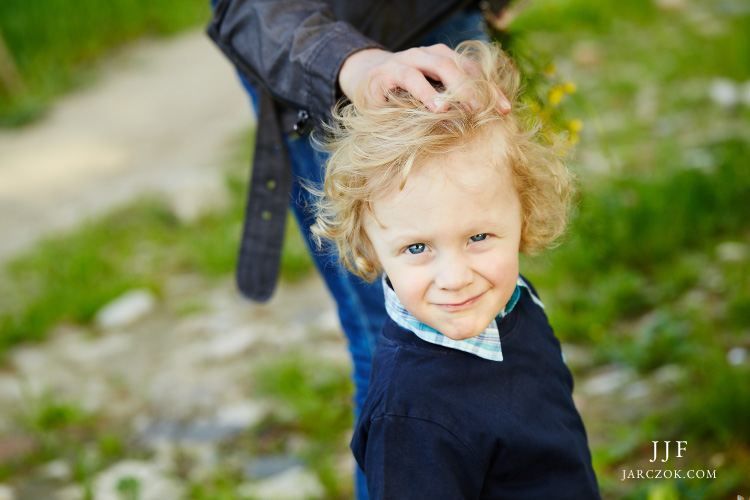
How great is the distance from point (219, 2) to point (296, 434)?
57.7 inches

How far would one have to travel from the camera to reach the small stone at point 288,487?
222 centimetres

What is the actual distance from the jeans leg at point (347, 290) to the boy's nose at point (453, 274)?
456 mm

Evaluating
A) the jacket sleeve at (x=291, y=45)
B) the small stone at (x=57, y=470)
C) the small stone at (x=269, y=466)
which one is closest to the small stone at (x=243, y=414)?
the small stone at (x=269, y=466)

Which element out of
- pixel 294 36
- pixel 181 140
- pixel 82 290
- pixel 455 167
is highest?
pixel 294 36

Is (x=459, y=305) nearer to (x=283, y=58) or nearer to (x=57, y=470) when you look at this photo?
(x=283, y=58)

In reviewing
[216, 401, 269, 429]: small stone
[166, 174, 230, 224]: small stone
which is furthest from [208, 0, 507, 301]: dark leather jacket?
[166, 174, 230, 224]: small stone

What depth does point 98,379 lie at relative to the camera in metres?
3.07

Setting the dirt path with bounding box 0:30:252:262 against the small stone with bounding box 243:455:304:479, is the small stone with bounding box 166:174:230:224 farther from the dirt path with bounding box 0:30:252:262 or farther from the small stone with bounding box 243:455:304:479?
the small stone with bounding box 243:455:304:479

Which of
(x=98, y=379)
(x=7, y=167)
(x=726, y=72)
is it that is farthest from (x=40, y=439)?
(x=726, y=72)

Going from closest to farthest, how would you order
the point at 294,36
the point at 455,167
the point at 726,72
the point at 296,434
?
the point at 455,167 < the point at 294,36 < the point at 296,434 < the point at 726,72

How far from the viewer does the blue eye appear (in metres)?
1.17

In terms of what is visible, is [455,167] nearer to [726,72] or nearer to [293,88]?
[293,88]

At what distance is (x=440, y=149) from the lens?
1141mm

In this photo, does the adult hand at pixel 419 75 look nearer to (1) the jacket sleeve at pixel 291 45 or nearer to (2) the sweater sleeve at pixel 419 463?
(1) the jacket sleeve at pixel 291 45
